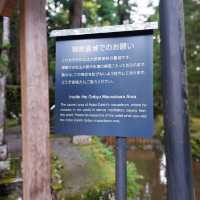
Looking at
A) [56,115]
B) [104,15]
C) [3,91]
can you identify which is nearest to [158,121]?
[104,15]

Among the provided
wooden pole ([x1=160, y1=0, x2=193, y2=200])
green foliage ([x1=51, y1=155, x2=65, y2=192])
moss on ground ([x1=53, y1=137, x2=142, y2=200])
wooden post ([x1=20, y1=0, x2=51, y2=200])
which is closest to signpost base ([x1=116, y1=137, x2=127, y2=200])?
wooden pole ([x1=160, y1=0, x2=193, y2=200])

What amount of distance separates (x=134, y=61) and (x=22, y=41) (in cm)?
91

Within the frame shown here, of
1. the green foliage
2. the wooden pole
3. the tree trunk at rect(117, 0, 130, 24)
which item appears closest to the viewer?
the wooden pole

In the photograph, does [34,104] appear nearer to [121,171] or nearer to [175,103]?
[121,171]

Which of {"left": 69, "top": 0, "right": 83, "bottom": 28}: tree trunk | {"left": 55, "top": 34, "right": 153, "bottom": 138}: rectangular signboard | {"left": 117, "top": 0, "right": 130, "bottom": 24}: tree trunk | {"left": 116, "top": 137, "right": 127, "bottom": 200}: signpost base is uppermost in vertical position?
{"left": 117, "top": 0, "right": 130, "bottom": 24}: tree trunk

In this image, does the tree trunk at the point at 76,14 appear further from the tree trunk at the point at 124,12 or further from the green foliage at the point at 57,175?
the tree trunk at the point at 124,12

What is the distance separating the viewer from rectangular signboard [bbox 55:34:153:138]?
256cm

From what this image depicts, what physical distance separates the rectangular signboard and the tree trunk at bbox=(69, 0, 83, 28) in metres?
4.99

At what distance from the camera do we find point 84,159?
6711 millimetres

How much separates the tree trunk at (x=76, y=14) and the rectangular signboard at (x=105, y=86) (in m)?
4.99

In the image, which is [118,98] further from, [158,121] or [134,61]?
[158,121]

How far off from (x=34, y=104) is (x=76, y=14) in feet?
17.5

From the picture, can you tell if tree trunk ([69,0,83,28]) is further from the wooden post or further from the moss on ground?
the wooden post

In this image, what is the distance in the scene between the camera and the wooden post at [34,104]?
9.02 ft
